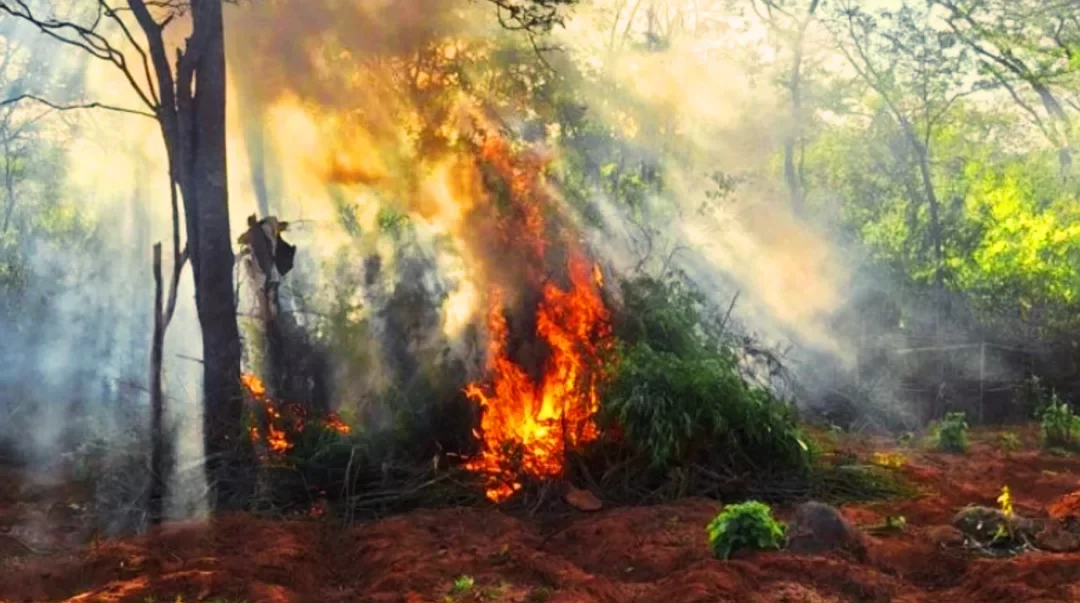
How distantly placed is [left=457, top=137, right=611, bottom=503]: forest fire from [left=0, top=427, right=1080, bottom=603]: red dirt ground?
2.62 feet

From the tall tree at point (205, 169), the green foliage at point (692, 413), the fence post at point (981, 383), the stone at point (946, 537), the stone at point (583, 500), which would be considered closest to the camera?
the stone at point (946, 537)

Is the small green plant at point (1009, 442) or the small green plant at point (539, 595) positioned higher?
the small green plant at point (1009, 442)

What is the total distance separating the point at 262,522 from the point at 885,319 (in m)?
14.6

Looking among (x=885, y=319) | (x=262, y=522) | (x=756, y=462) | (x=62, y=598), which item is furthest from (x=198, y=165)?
(x=885, y=319)

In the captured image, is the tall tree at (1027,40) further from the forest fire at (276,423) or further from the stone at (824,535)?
the forest fire at (276,423)

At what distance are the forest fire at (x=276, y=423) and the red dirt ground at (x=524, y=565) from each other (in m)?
1.22

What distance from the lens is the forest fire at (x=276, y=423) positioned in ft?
31.3

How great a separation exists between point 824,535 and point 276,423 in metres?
5.72

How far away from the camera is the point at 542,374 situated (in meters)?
9.92

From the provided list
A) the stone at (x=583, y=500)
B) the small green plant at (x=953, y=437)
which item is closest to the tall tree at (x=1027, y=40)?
the small green plant at (x=953, y=437)

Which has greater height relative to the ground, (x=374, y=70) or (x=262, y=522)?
(x=374, y=70)

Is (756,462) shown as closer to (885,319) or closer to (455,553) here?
(455,553)

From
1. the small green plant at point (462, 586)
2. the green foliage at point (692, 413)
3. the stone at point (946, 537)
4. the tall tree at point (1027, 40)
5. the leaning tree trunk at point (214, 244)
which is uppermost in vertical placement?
the tall tree at point (1027, 40)

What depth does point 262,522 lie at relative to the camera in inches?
329
